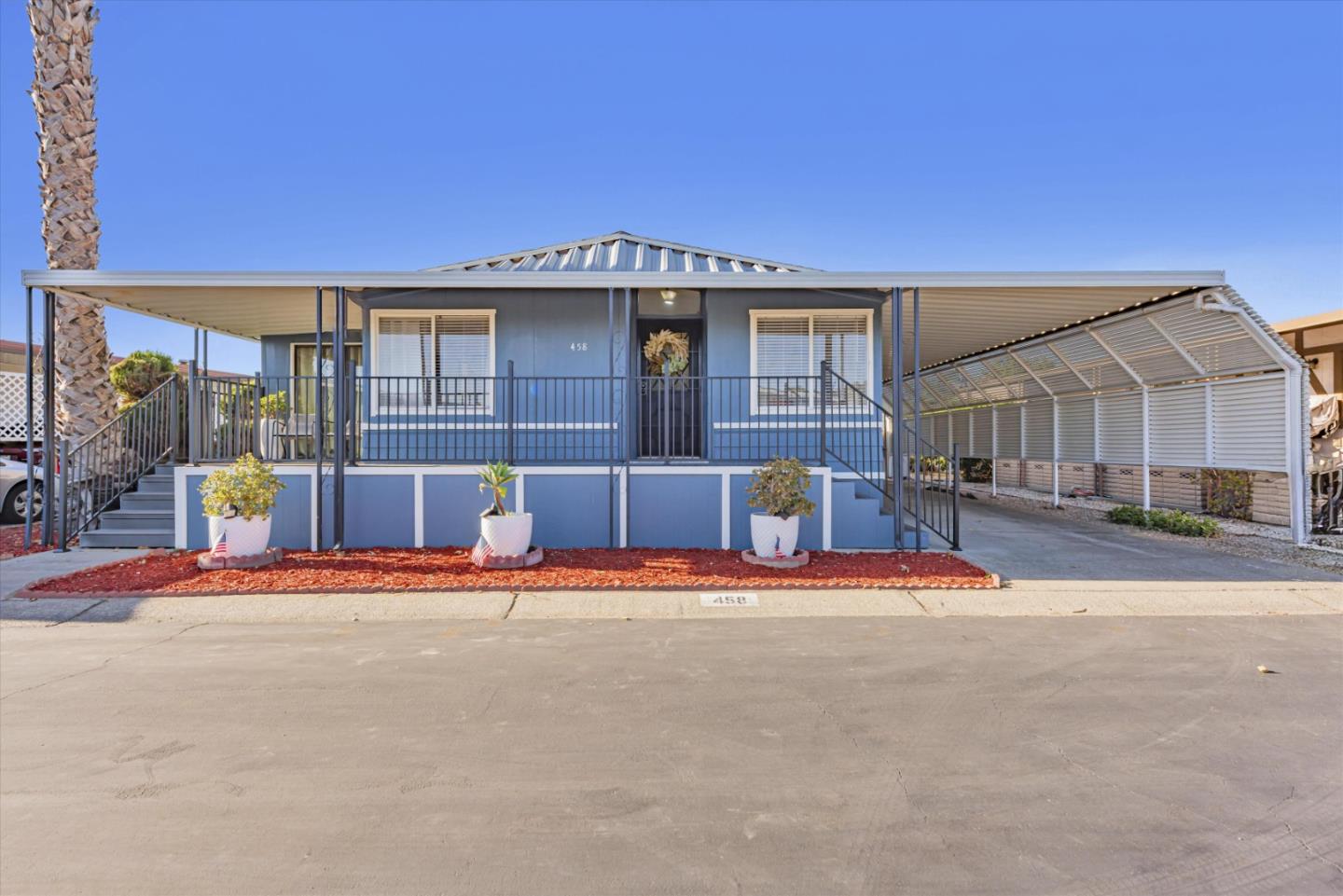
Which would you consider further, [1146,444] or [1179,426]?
[1146,444]

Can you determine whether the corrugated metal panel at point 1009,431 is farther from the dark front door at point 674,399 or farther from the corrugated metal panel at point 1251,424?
the dark front door at point 674,399

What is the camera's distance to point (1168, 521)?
10.1 metres

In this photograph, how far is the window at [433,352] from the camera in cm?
976

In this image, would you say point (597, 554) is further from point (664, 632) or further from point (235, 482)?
point (235, 482)

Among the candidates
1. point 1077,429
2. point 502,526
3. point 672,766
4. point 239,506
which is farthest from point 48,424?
point 1077,429

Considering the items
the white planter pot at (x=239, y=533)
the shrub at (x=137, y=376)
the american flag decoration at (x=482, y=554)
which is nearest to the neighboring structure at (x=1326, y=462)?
the american flag decoration at (x=482, y=554)

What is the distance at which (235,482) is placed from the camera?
23.6ft

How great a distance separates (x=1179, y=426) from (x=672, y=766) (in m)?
11.6

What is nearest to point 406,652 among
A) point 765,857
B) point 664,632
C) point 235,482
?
point 664,632

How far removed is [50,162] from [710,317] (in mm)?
9770

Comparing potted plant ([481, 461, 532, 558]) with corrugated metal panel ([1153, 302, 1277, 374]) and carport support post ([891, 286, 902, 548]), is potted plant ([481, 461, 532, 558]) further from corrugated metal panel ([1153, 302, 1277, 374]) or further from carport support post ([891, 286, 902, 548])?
corrugated metal panel ([1153, 302, 1277, 374])

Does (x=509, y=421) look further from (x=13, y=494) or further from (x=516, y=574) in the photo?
(x=13, y=494)

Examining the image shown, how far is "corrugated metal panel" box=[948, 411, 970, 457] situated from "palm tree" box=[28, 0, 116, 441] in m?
19.0

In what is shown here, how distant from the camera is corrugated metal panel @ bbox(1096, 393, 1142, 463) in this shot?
11.8 metres
